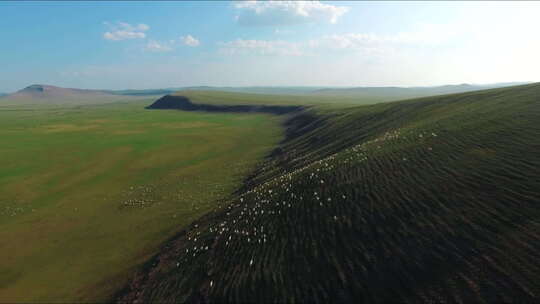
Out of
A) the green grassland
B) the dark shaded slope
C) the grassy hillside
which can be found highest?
the dark shaded slope

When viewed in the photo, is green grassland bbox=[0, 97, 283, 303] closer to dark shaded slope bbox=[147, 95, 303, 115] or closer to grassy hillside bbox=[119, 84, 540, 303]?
grassy hillside bbox=[119, 84, 540, 303]

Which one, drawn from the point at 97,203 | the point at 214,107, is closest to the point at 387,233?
the point at 97,203

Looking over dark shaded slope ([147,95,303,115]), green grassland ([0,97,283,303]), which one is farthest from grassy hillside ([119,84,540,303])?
dark shaded slope ([147,95,303,115])

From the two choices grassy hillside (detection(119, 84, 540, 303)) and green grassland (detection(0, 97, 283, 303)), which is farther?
green grassland (detection(0, 97, 283, 303))

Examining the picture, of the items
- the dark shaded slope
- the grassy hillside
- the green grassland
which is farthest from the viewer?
the dark shaded slope

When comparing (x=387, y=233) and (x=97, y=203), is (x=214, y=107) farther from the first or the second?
(x=387, y=233)

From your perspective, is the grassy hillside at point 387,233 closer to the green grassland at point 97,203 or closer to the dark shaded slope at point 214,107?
the green grassland at point 97,203
